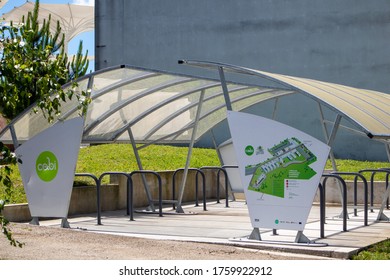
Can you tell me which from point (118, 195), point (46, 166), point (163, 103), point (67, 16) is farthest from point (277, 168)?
point (67, 16)

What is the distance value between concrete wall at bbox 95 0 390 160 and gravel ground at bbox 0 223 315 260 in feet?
54.4

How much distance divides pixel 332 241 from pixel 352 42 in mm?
16563

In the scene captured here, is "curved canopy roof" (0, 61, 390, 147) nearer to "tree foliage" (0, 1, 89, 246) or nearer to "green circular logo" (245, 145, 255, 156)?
"green circular logo" (245, 145, 255, 156)

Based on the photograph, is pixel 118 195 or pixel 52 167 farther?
pixel 118 195

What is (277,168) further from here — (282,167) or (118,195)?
(118,195)

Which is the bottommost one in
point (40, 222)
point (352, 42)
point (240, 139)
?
point (40, 222)

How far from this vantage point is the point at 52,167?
14.6 metres

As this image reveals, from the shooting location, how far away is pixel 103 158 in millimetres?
23797

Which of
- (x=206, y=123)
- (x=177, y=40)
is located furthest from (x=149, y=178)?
(x=177, y=40)

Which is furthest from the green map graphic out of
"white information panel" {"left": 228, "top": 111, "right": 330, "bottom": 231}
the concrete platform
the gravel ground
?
the gravel ground

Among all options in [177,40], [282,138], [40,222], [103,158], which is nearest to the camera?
[282,138]

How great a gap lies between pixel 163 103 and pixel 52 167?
3676 millimetres

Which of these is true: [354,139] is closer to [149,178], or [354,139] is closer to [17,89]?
[149,178]

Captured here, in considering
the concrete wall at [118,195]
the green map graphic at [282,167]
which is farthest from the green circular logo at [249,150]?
the concrete wall at [118,195]
